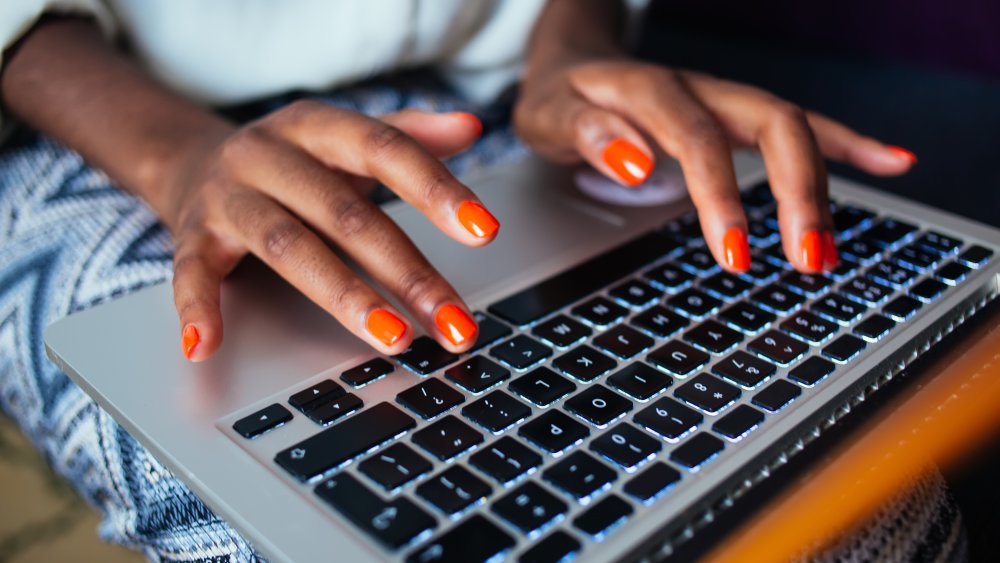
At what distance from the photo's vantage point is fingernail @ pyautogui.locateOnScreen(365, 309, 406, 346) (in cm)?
44

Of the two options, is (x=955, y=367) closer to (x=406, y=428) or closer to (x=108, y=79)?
(x=406, y=428)

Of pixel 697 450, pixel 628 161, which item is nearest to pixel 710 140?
pixel 628 161

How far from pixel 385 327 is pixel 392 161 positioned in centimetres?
11

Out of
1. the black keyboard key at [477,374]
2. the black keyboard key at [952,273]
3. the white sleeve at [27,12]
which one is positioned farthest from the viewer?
the white sleeve at [27,12]

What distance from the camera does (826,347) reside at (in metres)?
0.46

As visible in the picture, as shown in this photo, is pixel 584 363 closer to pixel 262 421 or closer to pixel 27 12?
pixel 262 421

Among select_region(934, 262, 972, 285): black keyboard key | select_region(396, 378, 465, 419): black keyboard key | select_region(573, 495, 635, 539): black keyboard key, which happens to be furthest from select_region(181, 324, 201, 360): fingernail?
select_region(934, 262, 972, 285): black keyboard key

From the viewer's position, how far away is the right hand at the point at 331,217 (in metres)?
0.45

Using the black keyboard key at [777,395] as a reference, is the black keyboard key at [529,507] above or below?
below

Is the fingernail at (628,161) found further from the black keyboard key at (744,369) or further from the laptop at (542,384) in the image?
the black keyboard key at (744,369)

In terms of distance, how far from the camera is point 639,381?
427mm

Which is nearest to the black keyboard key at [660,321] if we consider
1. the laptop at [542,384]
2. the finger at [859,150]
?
the laptop at [542,384]

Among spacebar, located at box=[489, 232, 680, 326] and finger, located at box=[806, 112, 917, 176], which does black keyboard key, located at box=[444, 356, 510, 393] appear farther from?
finger, located at box=[806, 112, 917, 176]

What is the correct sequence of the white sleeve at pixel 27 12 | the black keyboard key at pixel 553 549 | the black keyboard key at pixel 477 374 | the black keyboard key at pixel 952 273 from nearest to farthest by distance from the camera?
the black keyboard key at pixel 553 549 < the black keyboard key at pixel 477 374 < the black keyboard key at pixel 952 273 < the white sleeve at pixel 27 12
